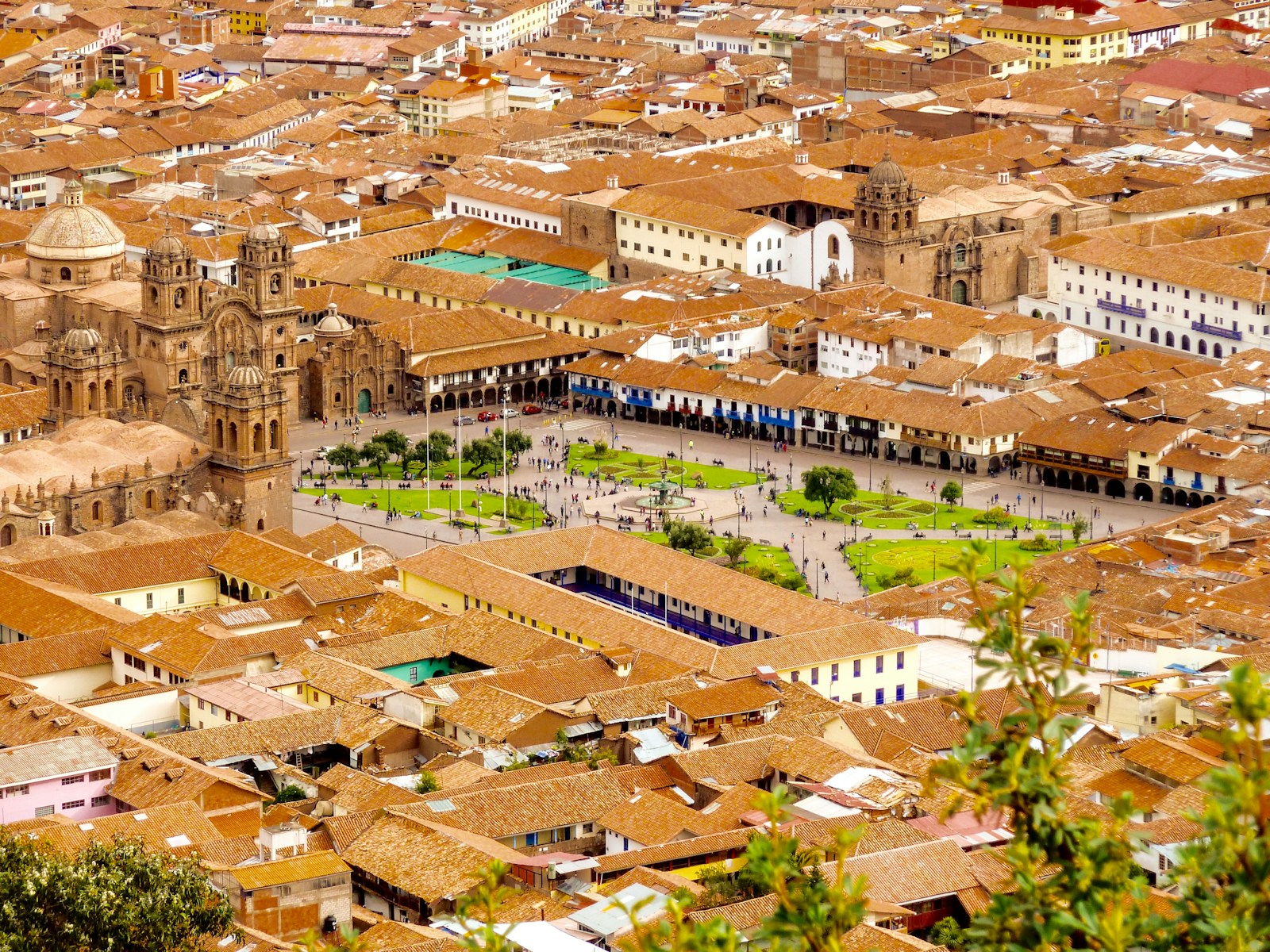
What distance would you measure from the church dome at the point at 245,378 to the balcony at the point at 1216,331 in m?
41.6

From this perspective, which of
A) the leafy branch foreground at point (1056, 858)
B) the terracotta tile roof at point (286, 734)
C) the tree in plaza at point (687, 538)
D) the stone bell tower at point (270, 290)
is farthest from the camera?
the stone bell tower at point (270, 290)

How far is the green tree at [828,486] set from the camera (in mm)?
91312

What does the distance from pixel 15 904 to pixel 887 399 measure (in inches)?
2366

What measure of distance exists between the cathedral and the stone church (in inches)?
1072

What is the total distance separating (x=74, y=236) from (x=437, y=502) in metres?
21.4

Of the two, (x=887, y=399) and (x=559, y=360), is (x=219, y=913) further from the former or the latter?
(x=559, y=360)

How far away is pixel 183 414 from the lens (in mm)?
91250

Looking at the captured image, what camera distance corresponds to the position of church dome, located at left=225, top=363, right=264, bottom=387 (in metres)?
86.6

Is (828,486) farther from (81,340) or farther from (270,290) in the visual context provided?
(81,340)

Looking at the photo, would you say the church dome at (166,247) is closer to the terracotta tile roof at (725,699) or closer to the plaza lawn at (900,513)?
the plaza lawn at (900,513)

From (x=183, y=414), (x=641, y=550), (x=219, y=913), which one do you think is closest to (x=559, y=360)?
(x=183, y=414)

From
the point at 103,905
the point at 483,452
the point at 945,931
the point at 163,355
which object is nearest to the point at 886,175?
the point at 483,452

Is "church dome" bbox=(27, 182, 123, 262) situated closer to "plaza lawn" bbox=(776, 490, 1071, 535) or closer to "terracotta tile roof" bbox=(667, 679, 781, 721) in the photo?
"plaza lawn" bbox=(776, 490, 1071, 535)

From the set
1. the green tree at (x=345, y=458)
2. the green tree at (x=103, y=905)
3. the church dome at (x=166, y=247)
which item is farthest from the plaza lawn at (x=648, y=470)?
the green tree at (x=103, y=905)
